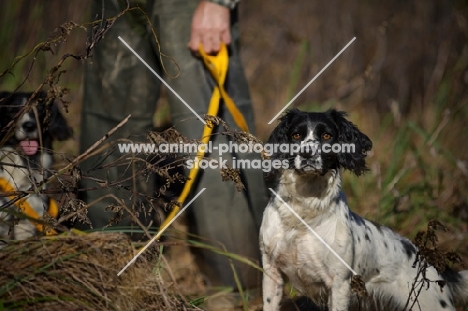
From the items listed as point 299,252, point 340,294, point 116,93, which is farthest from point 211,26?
point 340,294

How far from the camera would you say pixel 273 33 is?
28.5ft

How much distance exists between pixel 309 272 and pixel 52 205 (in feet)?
4.58

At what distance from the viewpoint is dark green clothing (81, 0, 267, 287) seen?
4617 millimetres

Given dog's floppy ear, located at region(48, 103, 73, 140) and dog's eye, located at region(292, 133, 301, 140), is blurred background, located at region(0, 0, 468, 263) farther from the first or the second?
dog's eye, located at region(292, 133, 301, 140)

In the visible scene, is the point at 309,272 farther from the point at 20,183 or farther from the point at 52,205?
the point at 20,183

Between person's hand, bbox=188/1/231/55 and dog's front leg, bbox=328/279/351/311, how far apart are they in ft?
4.80

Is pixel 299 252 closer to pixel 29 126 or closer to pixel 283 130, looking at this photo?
pixel 283 130

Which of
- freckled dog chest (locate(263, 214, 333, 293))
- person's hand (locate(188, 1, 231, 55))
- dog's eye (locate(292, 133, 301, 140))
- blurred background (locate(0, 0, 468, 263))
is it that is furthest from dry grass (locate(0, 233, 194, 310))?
blurred background (locate(0, 0, 468, 263))

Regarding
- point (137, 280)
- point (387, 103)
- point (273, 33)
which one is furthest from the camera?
point (273, 33)

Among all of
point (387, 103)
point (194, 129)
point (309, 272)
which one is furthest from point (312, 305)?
point (387, 103)

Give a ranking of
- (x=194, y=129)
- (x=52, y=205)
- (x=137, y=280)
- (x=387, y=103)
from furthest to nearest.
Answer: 1. (x=387, y=103)
2. (x=194, y=129)
3. (x=52, y=205)
4. (x=137, y=280)

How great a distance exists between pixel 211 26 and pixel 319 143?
984 millimetres

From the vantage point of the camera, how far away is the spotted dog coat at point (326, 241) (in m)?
3.90

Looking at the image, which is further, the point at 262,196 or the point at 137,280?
the point at 262,196
